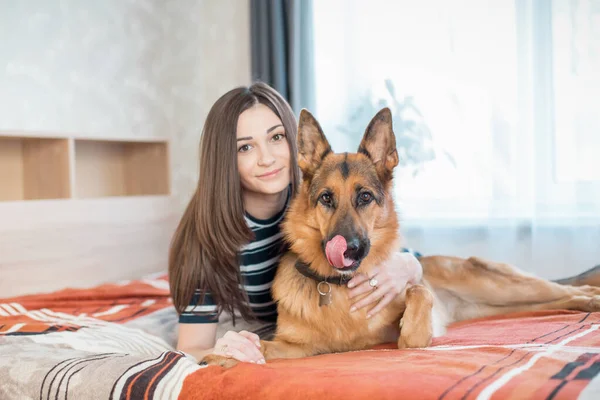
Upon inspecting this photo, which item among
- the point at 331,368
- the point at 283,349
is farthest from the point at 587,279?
the point at 331,368

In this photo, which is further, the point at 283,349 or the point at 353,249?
the point at 283,349

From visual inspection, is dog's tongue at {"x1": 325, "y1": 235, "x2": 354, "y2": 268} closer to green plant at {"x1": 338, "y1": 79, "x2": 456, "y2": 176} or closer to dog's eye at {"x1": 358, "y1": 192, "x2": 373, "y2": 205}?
dog's eye at {"x1": 358, "y1": 192, "x2": 373, "y2": 205}

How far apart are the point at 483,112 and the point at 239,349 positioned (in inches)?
97.9

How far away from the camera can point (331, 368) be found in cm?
143

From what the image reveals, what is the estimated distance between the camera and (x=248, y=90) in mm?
2178

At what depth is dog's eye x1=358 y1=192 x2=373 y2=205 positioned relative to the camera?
187cm

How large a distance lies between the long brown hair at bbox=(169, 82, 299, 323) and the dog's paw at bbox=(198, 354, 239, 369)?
0.44m

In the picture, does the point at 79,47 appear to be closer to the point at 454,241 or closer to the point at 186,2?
A: the point at 186,2

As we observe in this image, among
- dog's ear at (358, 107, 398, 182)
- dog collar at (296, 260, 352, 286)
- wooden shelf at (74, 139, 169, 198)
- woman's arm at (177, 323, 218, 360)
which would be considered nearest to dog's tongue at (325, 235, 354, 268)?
dog collar at (296, 260, 352, 286)

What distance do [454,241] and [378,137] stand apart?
194cm

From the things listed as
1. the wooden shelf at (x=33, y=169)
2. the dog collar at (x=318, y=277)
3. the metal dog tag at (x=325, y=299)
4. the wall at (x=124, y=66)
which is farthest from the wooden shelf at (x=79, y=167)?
the metal dog tag at (x=325, y=299)

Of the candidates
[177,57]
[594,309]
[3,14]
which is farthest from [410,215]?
[3,14]

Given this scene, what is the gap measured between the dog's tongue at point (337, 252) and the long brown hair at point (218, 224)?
19.1 inches

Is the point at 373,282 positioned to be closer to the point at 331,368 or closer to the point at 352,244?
the point at 352,244
